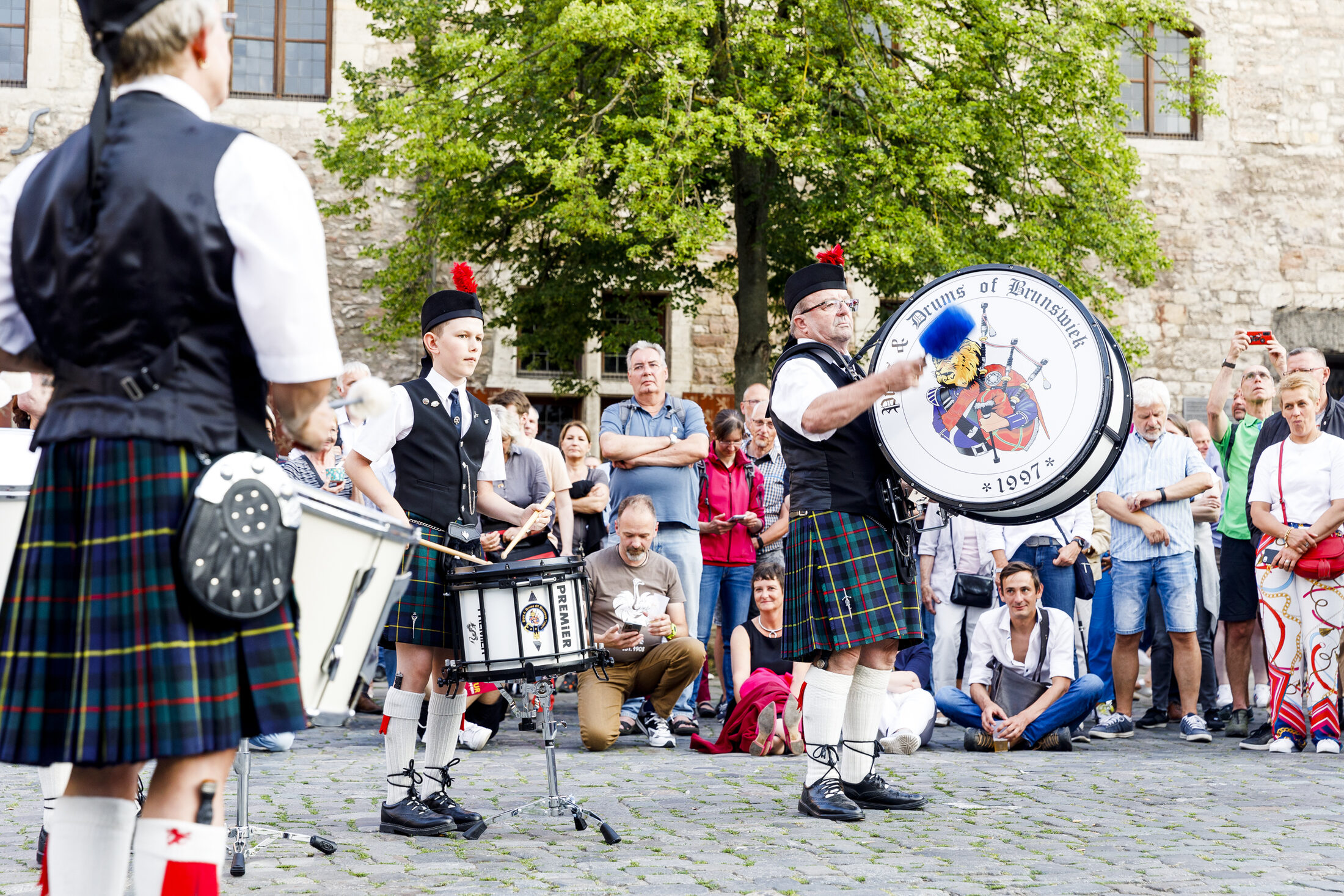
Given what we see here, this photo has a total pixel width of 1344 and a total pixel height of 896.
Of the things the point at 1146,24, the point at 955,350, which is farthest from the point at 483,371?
the point at 955,350

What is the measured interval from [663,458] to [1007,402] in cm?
344

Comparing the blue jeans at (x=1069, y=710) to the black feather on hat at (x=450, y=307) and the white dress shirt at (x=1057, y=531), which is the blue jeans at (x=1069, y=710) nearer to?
the white dress shirt at (x=1057, y=531)

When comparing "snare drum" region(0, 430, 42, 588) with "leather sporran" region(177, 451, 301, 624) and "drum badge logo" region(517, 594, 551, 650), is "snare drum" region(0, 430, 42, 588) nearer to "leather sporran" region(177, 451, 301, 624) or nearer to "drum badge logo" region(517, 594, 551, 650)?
"leather sporran" region(177, 451, 301, 624)

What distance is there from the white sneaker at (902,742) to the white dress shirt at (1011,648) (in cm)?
73

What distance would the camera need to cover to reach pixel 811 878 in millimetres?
4016

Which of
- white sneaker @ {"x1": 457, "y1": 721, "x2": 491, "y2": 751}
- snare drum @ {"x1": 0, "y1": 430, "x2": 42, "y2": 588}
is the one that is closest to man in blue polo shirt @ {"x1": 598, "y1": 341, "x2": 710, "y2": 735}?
white sneaker @ {"x1": 457, "y1": 721, "x2": 491, "y2": 751}

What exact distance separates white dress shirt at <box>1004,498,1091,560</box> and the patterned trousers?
1.24m

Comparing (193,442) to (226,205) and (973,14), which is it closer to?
(226,205)

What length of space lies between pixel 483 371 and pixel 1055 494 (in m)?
13.1

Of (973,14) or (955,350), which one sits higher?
(973,14)

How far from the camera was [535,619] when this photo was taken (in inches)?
184

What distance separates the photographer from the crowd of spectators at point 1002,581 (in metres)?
7.30

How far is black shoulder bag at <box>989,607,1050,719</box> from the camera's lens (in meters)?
7.64

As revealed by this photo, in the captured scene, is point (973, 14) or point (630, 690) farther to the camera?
point (973, 14)
